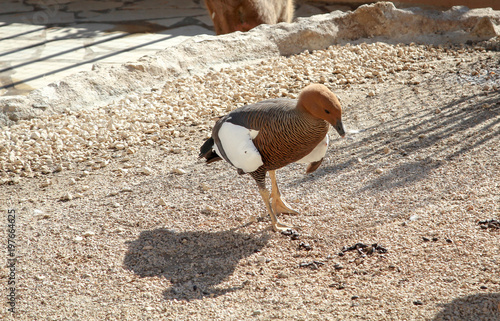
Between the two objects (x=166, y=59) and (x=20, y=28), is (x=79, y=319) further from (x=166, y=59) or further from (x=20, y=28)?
(x=20, y=28)

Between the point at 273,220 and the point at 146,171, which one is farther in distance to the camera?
the point at 146,171

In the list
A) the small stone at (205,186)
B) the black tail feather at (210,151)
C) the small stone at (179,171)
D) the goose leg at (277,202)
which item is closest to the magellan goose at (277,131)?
the black tail feather at (210,151)

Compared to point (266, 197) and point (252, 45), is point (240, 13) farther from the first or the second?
point (266, 197)

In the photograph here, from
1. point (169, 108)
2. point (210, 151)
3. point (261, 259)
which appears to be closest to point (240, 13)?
point (169, 108)

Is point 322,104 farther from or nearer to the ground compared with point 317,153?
farther from the ground

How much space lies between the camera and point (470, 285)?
2.41 m

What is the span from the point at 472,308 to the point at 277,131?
4.17 feet

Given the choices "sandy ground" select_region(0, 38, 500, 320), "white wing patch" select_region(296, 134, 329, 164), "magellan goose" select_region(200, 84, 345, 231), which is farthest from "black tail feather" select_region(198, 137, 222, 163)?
"white wing patch" select_region(296, 134, 329, 164)

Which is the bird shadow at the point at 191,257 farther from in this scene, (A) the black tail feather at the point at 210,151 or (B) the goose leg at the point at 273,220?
(A) the black tail feather at the point at 210,151

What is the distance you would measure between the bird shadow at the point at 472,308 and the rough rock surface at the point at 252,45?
385 centimetres

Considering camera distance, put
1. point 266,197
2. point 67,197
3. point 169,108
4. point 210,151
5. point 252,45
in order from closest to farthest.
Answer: point 266,197 < point 210,151 < point 67,197 < point 169,108 < point 252,45

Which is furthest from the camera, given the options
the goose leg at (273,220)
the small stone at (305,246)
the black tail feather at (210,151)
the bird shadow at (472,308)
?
the black tail feather at (210,151)

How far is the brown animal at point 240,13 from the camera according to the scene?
21.2 ft

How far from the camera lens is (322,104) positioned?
2645mm
